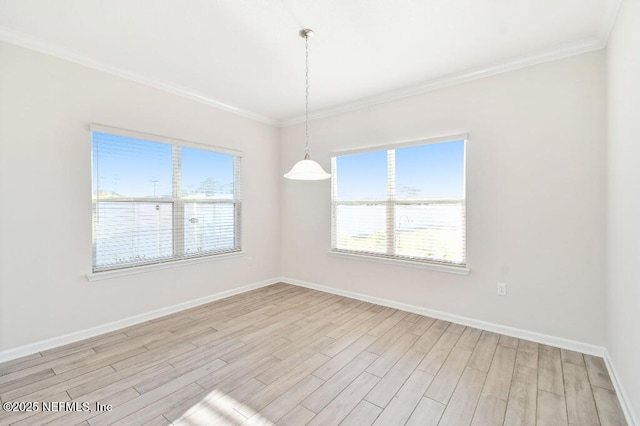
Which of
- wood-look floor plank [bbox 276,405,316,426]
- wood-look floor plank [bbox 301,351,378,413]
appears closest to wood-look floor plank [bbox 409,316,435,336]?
wood-look floor plank [bbox 301,351,378,413]

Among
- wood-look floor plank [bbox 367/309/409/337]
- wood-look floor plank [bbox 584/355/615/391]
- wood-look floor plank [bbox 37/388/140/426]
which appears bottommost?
wood-look floor plank [bbox 37/388/140/426]

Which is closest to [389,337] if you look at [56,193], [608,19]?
[608,19]

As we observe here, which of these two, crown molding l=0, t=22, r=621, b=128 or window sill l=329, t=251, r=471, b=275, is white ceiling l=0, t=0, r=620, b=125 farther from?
window sill l=329, t=251, r=471, b=275

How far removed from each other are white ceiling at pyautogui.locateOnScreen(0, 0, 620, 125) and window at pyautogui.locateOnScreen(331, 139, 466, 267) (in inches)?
35.6

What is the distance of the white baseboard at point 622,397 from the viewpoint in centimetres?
172

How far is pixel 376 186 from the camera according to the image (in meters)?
3.97

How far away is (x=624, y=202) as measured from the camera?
197 cm

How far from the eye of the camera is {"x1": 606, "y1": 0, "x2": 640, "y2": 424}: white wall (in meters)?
1.73

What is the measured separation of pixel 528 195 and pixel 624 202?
2.91 feet

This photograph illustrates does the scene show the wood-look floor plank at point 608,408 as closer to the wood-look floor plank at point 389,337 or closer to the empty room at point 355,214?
the empty room at point 355,214

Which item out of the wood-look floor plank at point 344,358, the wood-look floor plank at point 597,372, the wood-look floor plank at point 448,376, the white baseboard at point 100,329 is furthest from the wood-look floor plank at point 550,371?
the white baseboard at point 100,329

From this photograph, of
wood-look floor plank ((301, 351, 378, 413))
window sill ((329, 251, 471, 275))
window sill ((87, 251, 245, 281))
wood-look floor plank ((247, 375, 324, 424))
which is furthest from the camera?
window sill ((329, 251, 471, 275))

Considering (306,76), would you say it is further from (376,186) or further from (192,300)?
(192,300)

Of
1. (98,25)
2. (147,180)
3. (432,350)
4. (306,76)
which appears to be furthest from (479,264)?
(98,25)
